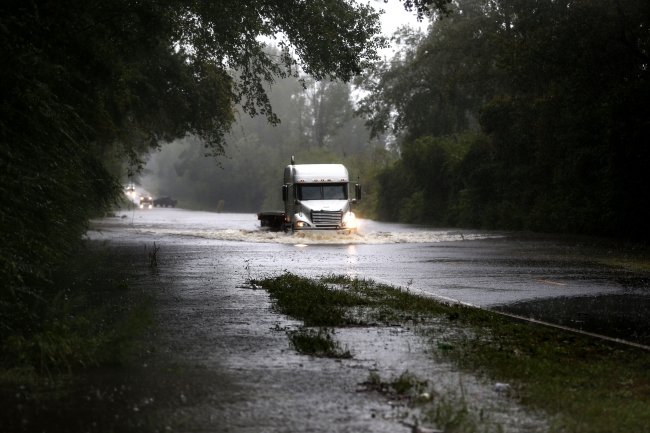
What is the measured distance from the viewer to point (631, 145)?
28938mm

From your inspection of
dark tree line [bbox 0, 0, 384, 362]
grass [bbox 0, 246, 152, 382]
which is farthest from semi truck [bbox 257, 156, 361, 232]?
grass [bbox 0, 246, 152, 382]

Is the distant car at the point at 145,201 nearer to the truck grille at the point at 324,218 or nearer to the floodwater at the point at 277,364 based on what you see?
the truck grille at the point at 324,218

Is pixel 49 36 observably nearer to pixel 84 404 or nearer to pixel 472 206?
pixel 84 404

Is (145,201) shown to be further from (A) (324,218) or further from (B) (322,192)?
(A) (324,218)

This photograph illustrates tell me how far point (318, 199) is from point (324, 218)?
4.00ft

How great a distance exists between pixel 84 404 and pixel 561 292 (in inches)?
408

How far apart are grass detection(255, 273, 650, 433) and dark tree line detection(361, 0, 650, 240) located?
18470mm

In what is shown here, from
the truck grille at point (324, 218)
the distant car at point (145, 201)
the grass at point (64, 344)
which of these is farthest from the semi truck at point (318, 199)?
the distant car at point (145, 201)

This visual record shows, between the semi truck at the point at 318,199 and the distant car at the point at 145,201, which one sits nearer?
the semi truck at the point at 318,199

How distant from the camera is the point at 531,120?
42500 millimetres

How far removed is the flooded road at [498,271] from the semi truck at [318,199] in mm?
1645

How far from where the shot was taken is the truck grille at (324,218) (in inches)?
1469

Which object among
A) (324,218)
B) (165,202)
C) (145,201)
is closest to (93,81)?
(324,218)

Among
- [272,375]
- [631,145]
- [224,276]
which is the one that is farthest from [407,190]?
[272,375]
